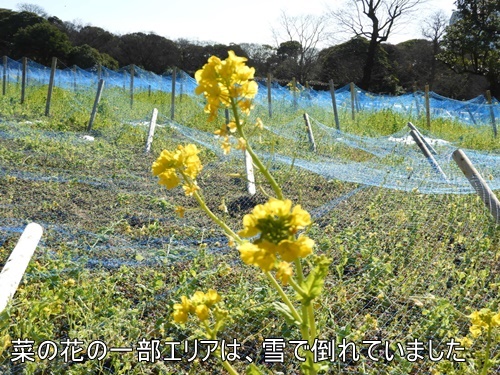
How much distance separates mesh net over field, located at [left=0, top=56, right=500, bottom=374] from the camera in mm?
2336

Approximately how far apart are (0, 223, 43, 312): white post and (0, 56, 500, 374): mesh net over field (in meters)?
0.14

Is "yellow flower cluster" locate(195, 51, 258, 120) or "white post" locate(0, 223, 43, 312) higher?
"yellow flower cluster" locate(195, 51, 258, 120)

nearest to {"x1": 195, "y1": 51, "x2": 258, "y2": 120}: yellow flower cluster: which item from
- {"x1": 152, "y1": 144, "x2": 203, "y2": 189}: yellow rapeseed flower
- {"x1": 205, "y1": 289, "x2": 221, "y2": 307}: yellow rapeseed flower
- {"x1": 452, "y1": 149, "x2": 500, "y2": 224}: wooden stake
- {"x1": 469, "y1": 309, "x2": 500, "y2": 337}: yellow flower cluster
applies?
{"x1": 152, "y1": 144, "x2": 203, "y2": 189}: yellow rapeseed flower

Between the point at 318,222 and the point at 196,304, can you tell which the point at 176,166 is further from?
the point at 318,222

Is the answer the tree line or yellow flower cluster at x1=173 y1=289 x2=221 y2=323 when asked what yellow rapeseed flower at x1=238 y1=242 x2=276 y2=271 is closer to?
yellow flower cluster at x1=173 y1=289 x2=221 y2=323

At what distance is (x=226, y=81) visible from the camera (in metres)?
0.99

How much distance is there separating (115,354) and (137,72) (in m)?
11.4

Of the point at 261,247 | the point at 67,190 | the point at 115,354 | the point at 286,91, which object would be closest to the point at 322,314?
the point at 115,354

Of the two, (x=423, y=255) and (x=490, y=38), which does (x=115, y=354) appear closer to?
(x=423, y=255)

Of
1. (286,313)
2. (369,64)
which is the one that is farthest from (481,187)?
(369,64)

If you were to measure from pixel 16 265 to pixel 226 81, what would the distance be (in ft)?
5.69

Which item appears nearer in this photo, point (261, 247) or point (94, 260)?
point (261, 247)

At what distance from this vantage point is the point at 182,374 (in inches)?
76.4

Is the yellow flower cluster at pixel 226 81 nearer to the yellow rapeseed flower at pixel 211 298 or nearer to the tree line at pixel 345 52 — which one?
the yellow rapeseed flower at pixel 211 298
